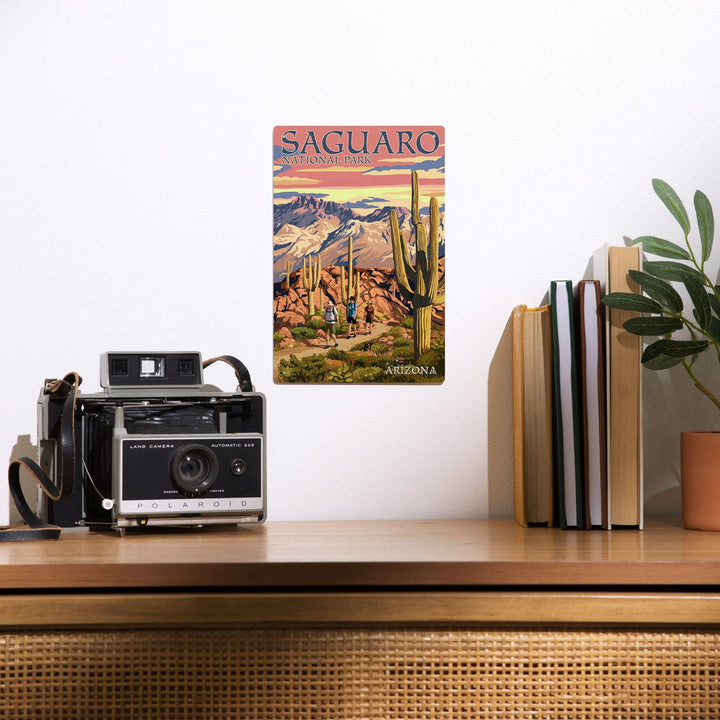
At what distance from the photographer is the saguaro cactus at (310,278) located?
1274 mm

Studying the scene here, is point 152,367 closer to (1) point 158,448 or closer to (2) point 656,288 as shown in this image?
(1) point 158,448

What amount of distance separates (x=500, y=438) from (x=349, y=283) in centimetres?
38

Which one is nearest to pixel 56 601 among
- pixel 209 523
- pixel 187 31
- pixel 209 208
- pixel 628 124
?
pixel 209 523

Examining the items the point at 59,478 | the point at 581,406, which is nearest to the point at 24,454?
the point at 59,478

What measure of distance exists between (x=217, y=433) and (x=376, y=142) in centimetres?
57

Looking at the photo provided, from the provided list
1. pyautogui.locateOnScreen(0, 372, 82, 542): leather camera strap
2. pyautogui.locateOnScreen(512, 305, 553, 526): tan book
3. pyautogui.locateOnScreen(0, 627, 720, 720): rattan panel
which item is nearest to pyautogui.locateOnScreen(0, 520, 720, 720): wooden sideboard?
pyautogui.locateOnScreen(0, 627, 720, 720): rattan panel

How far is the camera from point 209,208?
127 cm

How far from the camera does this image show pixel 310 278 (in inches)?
50.2

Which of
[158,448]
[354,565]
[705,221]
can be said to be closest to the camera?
[354,565]

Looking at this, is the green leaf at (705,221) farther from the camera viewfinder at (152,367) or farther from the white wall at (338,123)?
the camera viewfinder at (152,367)

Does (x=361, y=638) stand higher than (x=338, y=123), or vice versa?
(x=338, y=123)

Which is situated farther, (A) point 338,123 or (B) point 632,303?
(A) point 338,123

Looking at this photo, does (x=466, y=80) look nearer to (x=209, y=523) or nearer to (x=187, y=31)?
(x=187, y=31)

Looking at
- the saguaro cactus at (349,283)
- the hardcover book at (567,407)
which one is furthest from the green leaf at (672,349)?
the saguaro cactus at (349,283)
